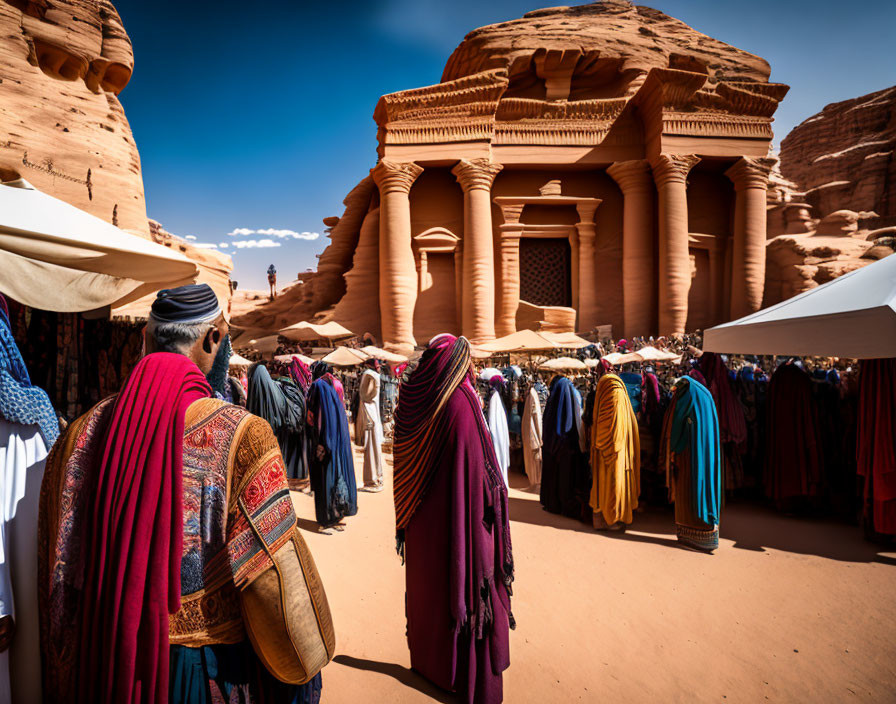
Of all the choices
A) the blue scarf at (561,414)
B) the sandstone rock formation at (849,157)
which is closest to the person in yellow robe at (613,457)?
the blue scarf at (561,414)

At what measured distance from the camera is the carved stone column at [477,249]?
43.6 ft

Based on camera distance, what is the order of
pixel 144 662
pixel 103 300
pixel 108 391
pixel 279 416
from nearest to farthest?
1. pixel 144 662
2. pixel 103 300
3. pixel 108 391
4. pixel 279 416

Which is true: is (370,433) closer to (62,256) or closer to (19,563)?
(62,256)

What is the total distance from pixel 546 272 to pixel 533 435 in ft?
32.7

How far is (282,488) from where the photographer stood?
129 centimetres

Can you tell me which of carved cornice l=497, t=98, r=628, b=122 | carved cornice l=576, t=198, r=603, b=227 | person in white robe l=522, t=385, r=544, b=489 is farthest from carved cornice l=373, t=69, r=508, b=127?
person in white robe l=522, t=385, r=544, b=489

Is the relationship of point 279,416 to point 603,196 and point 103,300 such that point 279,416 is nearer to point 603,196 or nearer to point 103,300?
point 103,300

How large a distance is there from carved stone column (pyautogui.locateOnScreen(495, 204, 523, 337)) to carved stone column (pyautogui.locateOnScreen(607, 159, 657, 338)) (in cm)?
335

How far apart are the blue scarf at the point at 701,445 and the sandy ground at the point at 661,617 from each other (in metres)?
0.50

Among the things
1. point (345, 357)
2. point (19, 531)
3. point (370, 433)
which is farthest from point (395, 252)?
point (19, 531)

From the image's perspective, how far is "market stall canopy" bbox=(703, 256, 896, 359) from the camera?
3160 mm

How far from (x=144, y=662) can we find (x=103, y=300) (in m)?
2.64

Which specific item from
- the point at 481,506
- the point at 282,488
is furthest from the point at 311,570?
the point at 481,506

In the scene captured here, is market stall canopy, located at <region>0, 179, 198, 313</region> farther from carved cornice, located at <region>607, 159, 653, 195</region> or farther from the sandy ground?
carved cornice, located at <region>607, 159, 653, 195</region>
